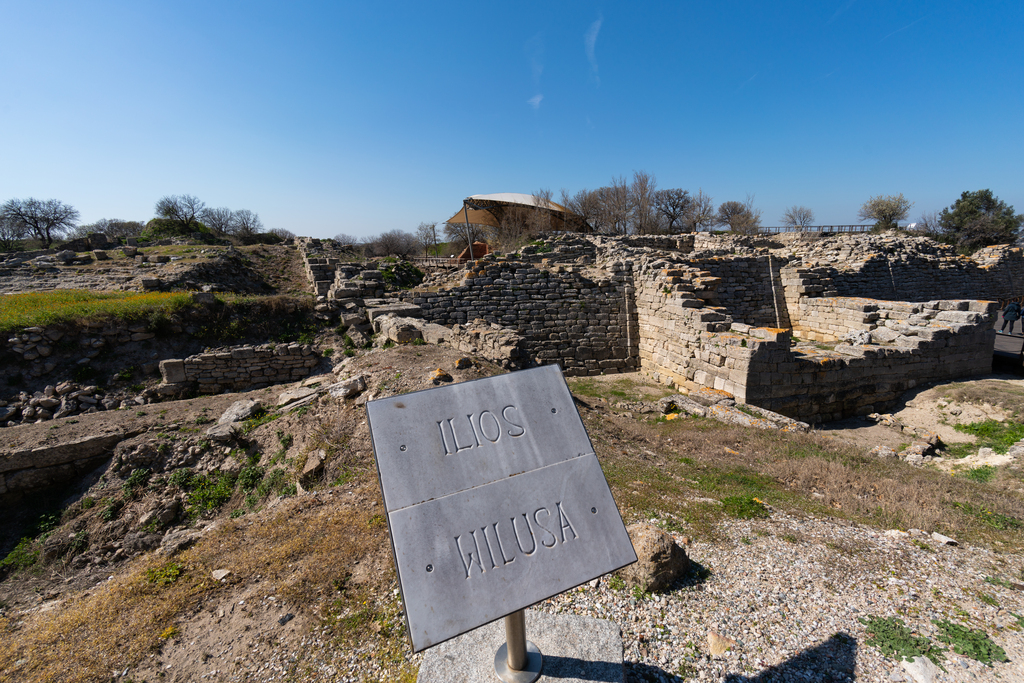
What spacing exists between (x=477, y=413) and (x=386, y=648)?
2.07 meters

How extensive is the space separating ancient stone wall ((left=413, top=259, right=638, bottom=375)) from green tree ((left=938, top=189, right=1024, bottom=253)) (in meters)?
39.8

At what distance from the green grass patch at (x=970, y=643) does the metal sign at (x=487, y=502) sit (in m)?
2.63

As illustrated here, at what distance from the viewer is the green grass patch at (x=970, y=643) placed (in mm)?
2656

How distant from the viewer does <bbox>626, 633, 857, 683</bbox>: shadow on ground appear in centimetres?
257

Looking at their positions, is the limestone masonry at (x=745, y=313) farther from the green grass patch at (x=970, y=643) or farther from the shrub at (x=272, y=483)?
the green grass patch at (x=970, y=643)

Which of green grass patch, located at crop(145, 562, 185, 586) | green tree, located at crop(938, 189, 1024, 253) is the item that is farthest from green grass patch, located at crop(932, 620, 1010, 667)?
green tree, located at crop(938, 189, 1024, 253)

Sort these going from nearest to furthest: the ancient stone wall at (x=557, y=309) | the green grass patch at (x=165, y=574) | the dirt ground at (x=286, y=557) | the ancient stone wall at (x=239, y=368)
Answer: the dirt ground at (x=286, y=557), the green grass patch at (x=165, y=574), the ancient stone wall at (x=239, y=368), the ancient stone wall at (x=557, y=309)

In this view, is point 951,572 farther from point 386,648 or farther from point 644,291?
point 644,291

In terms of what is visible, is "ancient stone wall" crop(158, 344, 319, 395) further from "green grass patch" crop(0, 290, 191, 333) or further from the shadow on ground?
the shadow on ground

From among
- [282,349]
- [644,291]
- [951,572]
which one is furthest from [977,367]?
[282,349]

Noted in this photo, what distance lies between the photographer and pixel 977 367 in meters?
A: 9.67

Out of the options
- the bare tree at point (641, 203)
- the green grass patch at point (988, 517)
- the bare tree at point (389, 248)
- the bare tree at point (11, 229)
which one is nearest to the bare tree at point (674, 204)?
the bare tree at point (641, 203)

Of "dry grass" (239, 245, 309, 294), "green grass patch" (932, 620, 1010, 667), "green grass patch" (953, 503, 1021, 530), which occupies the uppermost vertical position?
"dry grass" (239, 245, 309, 294)

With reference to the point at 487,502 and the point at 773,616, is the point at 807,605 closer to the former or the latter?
the point at 773,616
